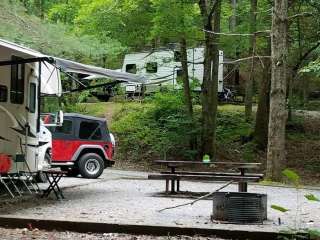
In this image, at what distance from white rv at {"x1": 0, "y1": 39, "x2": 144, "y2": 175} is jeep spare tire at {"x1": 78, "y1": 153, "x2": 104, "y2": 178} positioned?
363 cm

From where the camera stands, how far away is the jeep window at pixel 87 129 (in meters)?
16.4

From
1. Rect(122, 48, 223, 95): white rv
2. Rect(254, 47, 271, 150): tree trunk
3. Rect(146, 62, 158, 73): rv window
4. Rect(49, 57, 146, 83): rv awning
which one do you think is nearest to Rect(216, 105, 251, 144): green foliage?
Rect(254, 47, 271, 150): tree trunk

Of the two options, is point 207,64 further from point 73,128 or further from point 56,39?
point 73,128

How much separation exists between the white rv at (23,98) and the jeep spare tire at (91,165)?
3634mm

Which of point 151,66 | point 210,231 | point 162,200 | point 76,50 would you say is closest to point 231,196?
point 210,231

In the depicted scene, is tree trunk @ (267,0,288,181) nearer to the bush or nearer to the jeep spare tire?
the jeep spare tire

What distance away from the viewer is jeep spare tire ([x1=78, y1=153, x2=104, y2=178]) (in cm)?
1631

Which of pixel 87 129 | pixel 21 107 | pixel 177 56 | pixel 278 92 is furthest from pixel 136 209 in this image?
pixel 177 56

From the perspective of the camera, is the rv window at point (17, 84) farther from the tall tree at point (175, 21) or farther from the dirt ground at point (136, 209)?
the tall tree at point (175, 21)

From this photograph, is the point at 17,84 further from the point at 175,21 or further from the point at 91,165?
the point at 175,21

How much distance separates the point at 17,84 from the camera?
36.9 ft

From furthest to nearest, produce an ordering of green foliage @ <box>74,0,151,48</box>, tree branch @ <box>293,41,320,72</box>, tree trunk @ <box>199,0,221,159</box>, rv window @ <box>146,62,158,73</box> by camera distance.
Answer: rv window @ <box>146,62,158,73</box>, tree branch @ <box>293,41,320,72</box>, tree trunk @ <box>199,0,221,159</box>, green foliage @ <box>74,0,151,48</box>

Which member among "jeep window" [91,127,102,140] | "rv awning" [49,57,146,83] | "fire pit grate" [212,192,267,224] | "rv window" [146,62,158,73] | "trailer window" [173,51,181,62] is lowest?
"fire pit grate" [212,192,267,224]

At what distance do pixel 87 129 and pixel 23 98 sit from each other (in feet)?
16.7
